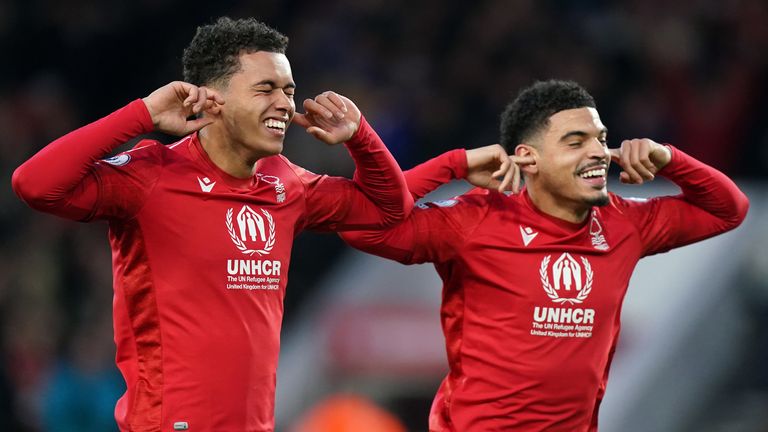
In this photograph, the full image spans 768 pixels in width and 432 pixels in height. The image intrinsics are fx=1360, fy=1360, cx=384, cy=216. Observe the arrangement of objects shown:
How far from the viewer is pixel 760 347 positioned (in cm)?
838

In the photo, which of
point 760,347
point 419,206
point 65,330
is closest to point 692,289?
point 760,347

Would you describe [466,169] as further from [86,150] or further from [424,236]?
[86,150]

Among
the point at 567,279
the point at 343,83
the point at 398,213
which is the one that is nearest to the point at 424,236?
the point at 398,213

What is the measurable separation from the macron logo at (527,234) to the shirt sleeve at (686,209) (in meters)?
0.46

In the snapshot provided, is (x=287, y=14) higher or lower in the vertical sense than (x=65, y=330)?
higher

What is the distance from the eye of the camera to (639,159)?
218 inches

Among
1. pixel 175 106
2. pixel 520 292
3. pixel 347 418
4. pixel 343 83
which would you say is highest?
pixel 175 106

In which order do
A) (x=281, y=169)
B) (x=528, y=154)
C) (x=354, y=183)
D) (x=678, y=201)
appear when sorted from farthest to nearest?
1. (x=678, y=201)
2. (x=528, y=154)
3. (x=354, y=183)
4. (x=281, y=169)

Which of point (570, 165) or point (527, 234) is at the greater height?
point (570, 165)

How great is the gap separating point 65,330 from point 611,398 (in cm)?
380

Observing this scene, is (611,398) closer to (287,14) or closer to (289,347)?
(289,347)

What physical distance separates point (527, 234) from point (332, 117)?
969mm

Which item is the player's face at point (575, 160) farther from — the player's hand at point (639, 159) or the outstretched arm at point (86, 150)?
the outstretched arm at point (86, 150)

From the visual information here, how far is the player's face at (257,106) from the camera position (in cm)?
497
